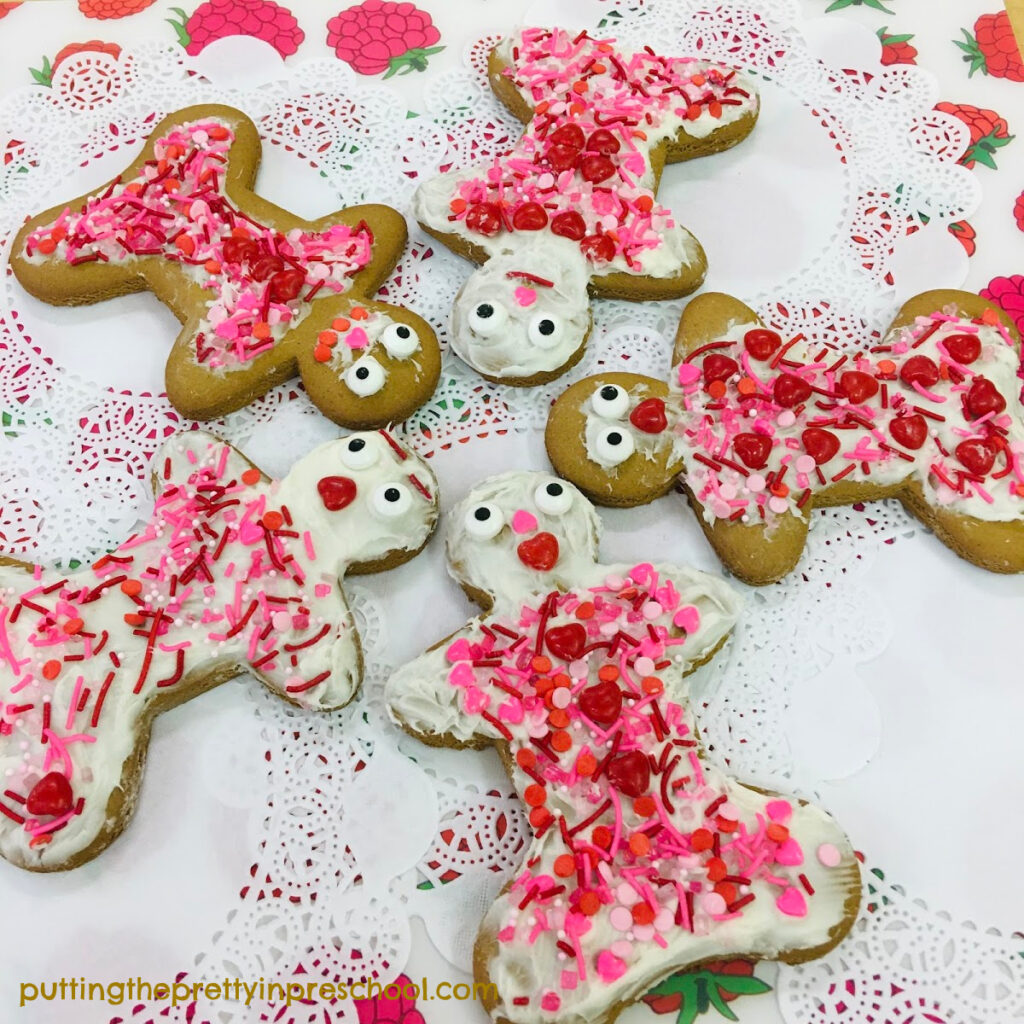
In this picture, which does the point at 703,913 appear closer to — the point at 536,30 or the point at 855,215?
the point at 855,215

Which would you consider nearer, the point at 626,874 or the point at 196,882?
the point at 626,874

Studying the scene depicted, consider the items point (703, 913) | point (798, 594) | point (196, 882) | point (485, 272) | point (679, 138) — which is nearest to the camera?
point (703, 913)

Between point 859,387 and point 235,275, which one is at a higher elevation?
point 235,275

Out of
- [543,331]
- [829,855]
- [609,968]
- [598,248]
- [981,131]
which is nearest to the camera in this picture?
[609,968]

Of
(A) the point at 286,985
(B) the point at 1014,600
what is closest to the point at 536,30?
(B) the point at 1014,600

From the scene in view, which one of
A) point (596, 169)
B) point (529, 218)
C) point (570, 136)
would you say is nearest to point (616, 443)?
point (529, 218)

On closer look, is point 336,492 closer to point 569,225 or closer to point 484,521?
point 484,521

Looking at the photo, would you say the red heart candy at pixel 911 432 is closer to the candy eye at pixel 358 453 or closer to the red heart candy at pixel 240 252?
the candy eye at pixel 358 453
